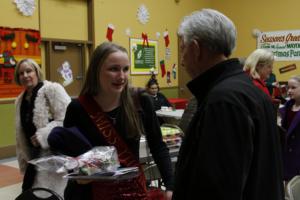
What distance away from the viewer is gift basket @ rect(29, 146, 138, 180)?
1.53 meters

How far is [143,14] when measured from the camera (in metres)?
8.81

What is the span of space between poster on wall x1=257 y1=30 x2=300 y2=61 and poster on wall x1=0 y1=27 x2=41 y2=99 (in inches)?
255

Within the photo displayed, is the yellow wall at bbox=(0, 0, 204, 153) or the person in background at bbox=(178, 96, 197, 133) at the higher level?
the yellow wall at bbox=(0, 0, 204, 153)

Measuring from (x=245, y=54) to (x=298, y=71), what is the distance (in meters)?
1.54

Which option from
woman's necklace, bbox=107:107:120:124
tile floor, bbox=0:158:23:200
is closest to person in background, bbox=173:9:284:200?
woman's necklace, bbox=107:107:120:124

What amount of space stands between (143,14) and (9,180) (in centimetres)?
529

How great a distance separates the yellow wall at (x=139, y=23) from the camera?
7793 millimetres

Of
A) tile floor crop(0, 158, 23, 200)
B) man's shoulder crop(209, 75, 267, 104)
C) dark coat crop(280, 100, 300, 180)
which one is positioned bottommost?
tile floor crop(0, 158, 23, 200)

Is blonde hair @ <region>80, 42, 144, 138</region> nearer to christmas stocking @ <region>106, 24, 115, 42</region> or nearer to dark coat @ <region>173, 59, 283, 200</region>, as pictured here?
dark coat @ <region>173, 59, 283, 200</region>

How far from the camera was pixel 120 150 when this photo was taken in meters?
1.68

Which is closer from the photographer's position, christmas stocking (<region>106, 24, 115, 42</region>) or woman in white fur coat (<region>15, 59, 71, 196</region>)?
A: woman in white fur coat (<region>15, 59, 71, 196</region>)

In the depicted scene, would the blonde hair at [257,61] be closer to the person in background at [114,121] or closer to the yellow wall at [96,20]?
the person in background at [114,121]

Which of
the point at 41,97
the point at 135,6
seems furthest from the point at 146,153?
the point at 135,6

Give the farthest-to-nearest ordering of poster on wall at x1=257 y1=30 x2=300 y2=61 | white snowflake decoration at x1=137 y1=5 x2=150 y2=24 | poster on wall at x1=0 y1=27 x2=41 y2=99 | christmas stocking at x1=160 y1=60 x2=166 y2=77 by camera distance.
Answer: poster on wall at x1=257 y1=30 x2=300 y2=61
christmas stocking at x1=160 y1=60 x2=166 y2=77
white snowflake decoration at x1=137 y1=5 x2=150 y2=24
poster on wall at x1=0 y1=27 x2=41 y2=99
